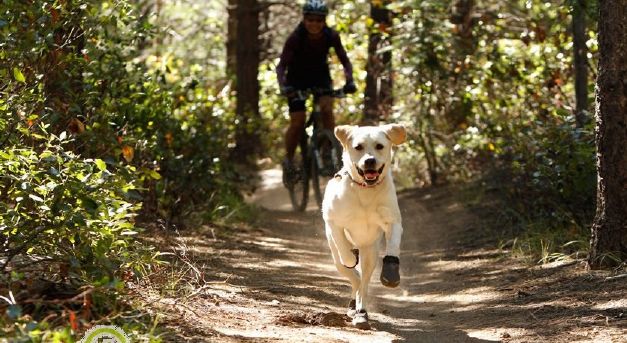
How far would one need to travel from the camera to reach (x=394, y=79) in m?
16.7

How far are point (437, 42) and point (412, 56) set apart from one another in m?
0.45

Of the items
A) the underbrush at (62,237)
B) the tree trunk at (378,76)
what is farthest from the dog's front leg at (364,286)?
the tree trunk at (378,76)

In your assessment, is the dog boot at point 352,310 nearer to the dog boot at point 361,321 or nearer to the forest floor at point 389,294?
the forest floor at point 389,294

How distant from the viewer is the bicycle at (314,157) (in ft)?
35.4

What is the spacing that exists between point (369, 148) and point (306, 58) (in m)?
4.92

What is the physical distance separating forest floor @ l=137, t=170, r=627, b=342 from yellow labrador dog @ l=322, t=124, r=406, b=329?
42 cm

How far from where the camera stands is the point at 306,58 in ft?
36.2

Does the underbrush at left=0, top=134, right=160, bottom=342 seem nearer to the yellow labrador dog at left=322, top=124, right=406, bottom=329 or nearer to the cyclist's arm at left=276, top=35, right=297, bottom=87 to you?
the yellow labrador dog at left=322, top=124, right=406, bottom=329

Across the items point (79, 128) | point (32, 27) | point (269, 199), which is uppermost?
point (32, 27)

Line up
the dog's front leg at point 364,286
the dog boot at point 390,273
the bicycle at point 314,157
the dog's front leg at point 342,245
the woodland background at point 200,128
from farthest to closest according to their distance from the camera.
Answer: the bicycle at point 314,157
the dog's front leg at point 342,245
the dog's front leg at point 364,286
the dog boot at point 390,273
the woodland background at point 200,128

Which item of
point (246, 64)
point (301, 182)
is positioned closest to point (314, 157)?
point (301, 182)

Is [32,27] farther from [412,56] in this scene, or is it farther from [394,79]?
[394,79]

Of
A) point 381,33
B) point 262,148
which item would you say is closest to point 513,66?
point 381,33

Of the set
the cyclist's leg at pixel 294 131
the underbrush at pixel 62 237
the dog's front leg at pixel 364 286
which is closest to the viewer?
the underbrush at pixel 62 237
